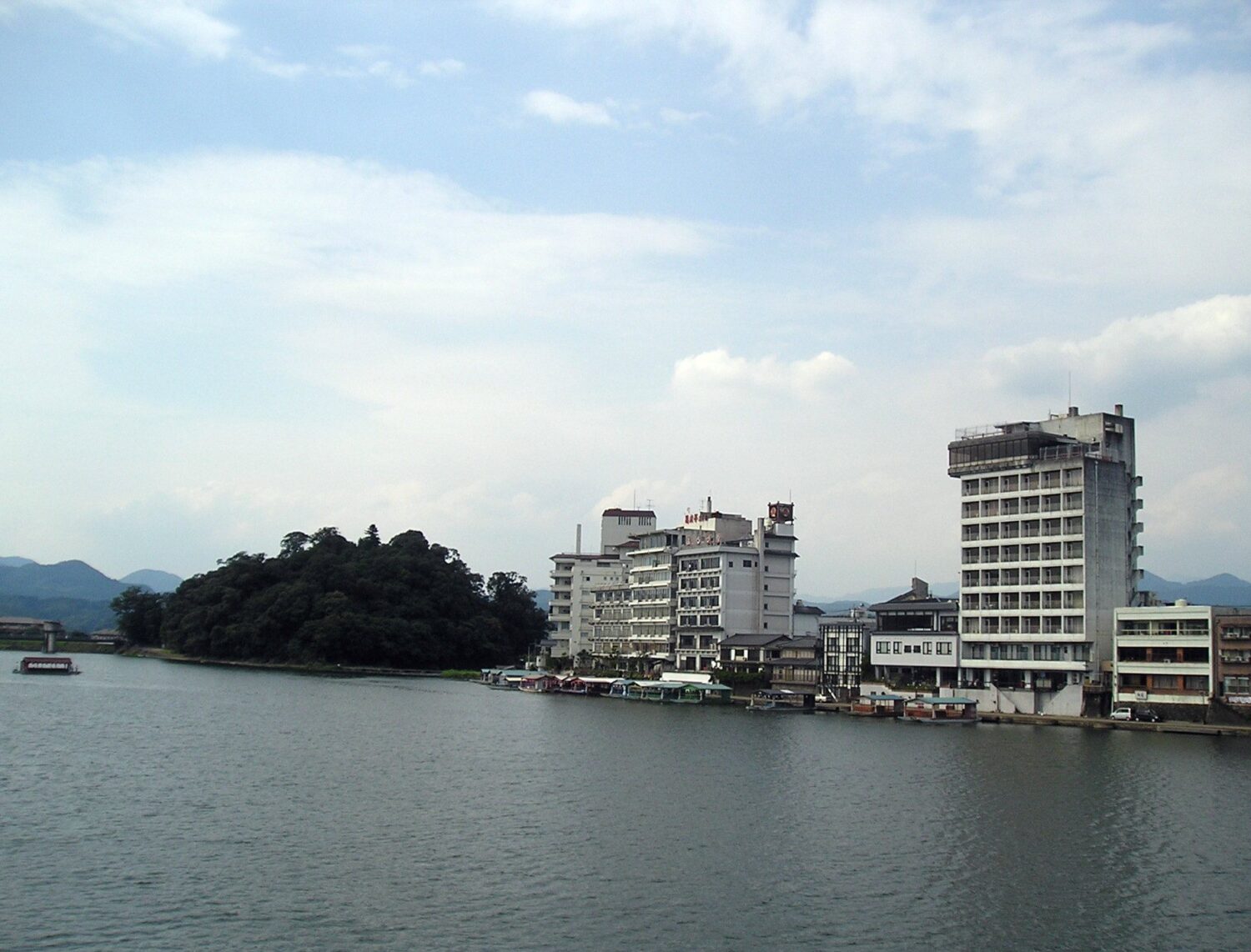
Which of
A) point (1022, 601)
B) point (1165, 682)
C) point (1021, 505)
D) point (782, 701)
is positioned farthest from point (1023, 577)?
point (782, 701)

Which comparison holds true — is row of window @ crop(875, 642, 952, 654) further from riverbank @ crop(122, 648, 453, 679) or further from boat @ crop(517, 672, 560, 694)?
riverbank @ crop(122, 648, 453, 679)

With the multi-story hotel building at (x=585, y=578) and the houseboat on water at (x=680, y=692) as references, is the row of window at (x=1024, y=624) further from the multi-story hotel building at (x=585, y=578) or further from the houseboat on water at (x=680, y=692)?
the multi-story hotel building at (x=585, y=578)

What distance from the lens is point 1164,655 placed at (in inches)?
3693

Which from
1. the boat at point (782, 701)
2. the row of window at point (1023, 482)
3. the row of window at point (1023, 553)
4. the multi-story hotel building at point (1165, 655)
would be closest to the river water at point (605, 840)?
the multi-story hotel building at point (1165, 655)

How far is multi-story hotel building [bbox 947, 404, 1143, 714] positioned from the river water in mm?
20428

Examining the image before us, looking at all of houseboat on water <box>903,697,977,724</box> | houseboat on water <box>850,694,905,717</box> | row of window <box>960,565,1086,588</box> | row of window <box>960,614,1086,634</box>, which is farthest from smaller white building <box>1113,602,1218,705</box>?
houseboat on water <box>850,694,905,717</box>

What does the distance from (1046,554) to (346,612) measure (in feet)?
352

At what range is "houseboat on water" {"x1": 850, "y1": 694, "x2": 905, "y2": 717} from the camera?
108 metres

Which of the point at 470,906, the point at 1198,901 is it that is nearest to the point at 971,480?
the point at 1198,901

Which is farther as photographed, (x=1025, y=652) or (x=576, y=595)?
(x=576, y=595)

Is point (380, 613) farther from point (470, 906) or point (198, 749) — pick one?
point (470, 906)

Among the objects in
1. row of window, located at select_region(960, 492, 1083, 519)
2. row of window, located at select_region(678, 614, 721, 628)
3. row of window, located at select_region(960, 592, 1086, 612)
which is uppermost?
row of window, located at select_region(960, 492, 1083, 519)

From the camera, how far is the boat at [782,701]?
116 m

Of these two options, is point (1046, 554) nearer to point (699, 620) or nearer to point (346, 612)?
point (699, 620)
